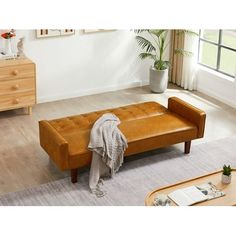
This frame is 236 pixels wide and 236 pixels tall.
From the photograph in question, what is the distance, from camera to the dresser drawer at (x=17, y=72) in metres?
6.54

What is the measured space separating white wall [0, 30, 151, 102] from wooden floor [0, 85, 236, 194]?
7.5 inches

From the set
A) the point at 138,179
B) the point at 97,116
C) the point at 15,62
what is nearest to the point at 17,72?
the point at 15,62

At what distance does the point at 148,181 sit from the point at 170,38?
13.2ft

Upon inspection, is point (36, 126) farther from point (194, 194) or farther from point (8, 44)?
point (194, 194)

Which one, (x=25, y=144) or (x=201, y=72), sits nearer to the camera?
(x=25, y=144)

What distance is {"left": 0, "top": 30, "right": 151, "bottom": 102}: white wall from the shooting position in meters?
7.39

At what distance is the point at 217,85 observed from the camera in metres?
7.90

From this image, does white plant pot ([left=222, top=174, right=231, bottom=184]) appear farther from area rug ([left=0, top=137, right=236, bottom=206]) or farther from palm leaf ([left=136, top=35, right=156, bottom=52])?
palm leaf ([left=136, top=35, right=156, bottom=52])

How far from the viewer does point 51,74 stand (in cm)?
756

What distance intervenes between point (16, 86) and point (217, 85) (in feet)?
11.7

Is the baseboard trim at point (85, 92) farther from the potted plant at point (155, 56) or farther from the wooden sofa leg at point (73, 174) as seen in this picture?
the wooden sofa leg at point (73, 174)
